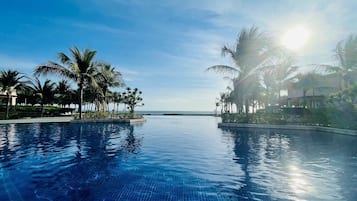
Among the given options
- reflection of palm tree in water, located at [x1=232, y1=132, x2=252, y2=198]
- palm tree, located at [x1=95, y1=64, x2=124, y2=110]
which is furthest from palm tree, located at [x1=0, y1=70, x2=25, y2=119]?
reflection of palm tree in water, located at [x1=232, y1=132, x2=252, y2=198]

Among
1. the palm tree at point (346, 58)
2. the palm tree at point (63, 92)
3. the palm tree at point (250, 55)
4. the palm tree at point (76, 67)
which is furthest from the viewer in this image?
the palm tree at point (63, 92)

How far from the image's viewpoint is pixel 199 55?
1848cm

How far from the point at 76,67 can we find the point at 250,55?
15.4 meters

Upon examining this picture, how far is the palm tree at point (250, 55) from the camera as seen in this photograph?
17766 millimetres

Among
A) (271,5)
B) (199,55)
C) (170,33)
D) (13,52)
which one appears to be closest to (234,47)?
(199,55)

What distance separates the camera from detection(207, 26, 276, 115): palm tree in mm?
17766

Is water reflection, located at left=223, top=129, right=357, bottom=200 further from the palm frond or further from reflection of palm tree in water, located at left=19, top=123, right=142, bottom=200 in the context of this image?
the palm frond

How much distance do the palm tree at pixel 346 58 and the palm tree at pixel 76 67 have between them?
2149cm

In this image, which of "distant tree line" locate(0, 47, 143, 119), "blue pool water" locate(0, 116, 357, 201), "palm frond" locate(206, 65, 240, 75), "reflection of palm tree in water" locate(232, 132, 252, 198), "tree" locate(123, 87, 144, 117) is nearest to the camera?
"blue pool water" locate(0, 116, 357, 201)

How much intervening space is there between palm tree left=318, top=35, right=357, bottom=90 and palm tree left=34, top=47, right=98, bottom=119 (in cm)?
2149

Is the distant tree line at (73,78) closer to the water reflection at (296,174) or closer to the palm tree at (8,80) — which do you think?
the palm tree at (8,80)

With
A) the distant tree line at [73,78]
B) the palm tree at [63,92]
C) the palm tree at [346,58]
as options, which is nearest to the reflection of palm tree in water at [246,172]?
the palm tree at [346,58]

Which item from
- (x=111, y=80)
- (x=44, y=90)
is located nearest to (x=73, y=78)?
(x=111, y=80)

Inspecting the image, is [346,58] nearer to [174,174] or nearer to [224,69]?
[224,69]
